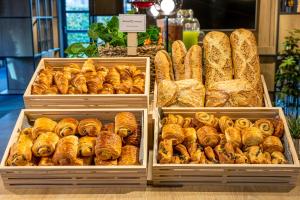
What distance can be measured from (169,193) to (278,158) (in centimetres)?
37

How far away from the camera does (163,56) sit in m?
1.86

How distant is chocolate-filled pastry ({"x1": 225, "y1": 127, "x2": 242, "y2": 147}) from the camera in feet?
4.60

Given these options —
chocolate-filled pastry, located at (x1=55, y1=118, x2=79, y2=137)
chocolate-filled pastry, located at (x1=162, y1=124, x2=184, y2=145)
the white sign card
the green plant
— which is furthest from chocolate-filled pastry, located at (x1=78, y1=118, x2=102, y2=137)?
the green plant

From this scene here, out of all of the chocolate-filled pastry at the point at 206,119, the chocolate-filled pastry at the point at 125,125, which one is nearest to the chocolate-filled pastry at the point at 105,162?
the chocolate-filled pastry at the point at 125,125

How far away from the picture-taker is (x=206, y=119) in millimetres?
1488

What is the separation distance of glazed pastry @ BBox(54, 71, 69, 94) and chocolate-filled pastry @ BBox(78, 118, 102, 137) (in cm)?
25

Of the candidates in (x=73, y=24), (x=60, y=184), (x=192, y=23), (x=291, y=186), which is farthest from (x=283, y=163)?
(x=73, y=24)

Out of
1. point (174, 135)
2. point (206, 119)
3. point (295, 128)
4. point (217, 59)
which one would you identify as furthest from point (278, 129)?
point (217, 59)

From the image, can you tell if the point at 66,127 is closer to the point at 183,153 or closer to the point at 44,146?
the point at 44,146

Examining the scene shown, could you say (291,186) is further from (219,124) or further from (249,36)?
(249,36)

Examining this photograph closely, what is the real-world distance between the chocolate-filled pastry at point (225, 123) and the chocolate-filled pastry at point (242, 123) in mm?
18

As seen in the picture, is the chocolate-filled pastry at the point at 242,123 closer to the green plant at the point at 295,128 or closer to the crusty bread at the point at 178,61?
the green plant at the point at 295,128

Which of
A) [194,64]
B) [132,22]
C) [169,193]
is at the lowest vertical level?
[169,193]

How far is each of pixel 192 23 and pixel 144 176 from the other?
125 centimetres
